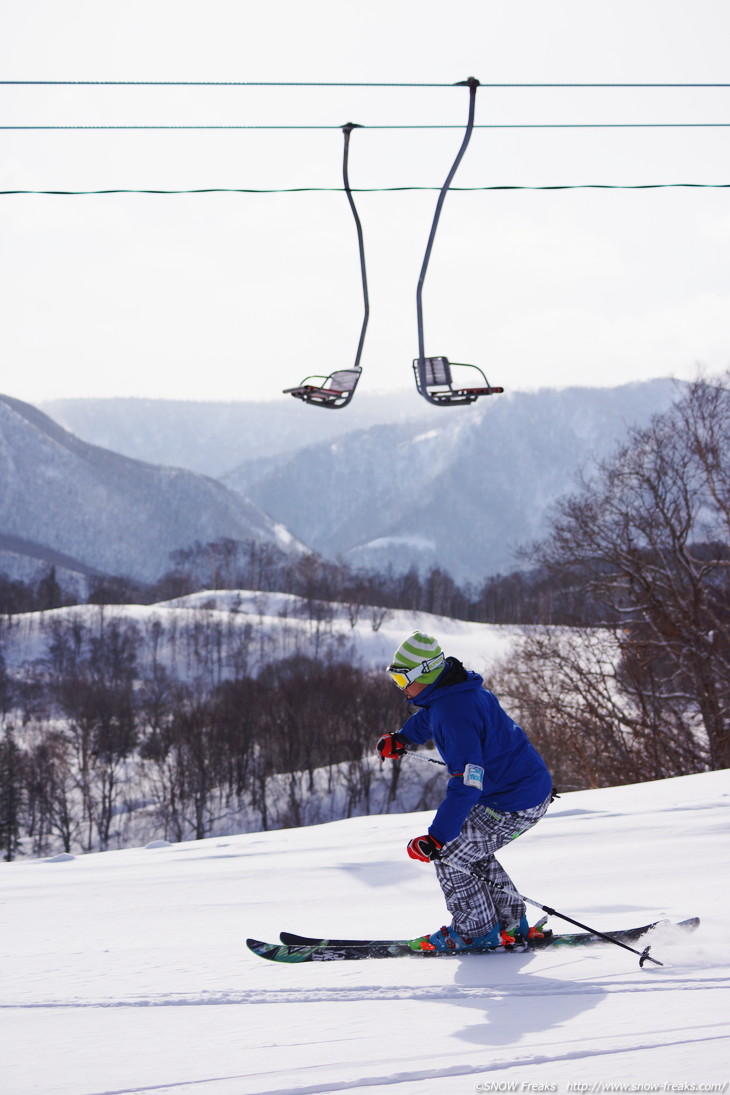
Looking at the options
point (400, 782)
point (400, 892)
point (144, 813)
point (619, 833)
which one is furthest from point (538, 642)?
point (144, 813)

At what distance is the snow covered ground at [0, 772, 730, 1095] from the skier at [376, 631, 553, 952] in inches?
8.4

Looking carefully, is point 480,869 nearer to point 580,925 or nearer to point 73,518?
point 580,925

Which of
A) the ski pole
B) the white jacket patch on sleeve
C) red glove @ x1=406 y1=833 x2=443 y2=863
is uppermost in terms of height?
the white jacket patch on sleeve

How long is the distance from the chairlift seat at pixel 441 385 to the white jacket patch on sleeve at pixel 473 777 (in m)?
2.73

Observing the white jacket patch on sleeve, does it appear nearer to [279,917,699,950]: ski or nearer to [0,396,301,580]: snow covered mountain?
[279,917,699,950]: ski

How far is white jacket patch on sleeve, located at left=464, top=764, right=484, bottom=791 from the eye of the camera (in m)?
3.96

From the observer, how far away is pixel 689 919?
14.3ft

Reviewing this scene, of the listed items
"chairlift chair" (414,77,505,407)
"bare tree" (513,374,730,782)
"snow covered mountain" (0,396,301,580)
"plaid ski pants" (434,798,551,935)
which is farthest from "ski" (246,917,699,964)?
"snow covered mountain" (0,396,301,580)

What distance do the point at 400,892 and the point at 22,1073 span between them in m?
3.01

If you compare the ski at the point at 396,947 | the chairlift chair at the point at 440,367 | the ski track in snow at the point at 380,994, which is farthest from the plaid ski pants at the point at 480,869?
the chairlift chair at the point at 440,367

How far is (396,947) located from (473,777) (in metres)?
1.05

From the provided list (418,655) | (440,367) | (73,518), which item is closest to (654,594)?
(440,367)

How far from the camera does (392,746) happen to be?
4605 mm

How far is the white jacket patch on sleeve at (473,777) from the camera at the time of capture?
13.0 ft
